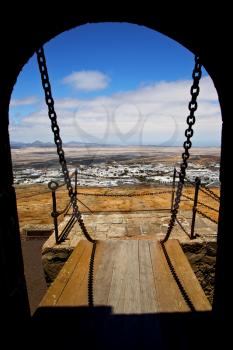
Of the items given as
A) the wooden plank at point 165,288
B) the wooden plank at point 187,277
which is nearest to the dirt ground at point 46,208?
the wooden plank at point 187,277

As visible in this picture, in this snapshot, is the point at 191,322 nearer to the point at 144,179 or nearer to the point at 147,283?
the point at 147,283

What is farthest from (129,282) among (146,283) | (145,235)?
(145,235)

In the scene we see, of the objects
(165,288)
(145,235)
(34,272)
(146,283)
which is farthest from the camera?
(34,272)

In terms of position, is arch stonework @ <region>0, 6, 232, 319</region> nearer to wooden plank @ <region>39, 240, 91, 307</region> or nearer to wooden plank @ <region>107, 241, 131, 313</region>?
wooden plank @ <region>39, 240, 91, 307</region>

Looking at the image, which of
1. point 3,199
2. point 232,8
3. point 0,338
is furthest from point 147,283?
point 232,8

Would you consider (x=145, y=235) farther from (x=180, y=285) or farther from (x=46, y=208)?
(x=46, y=208)

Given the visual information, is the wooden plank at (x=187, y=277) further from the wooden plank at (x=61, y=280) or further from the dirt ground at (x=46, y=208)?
the dirt ground at (x=46, y=208)
